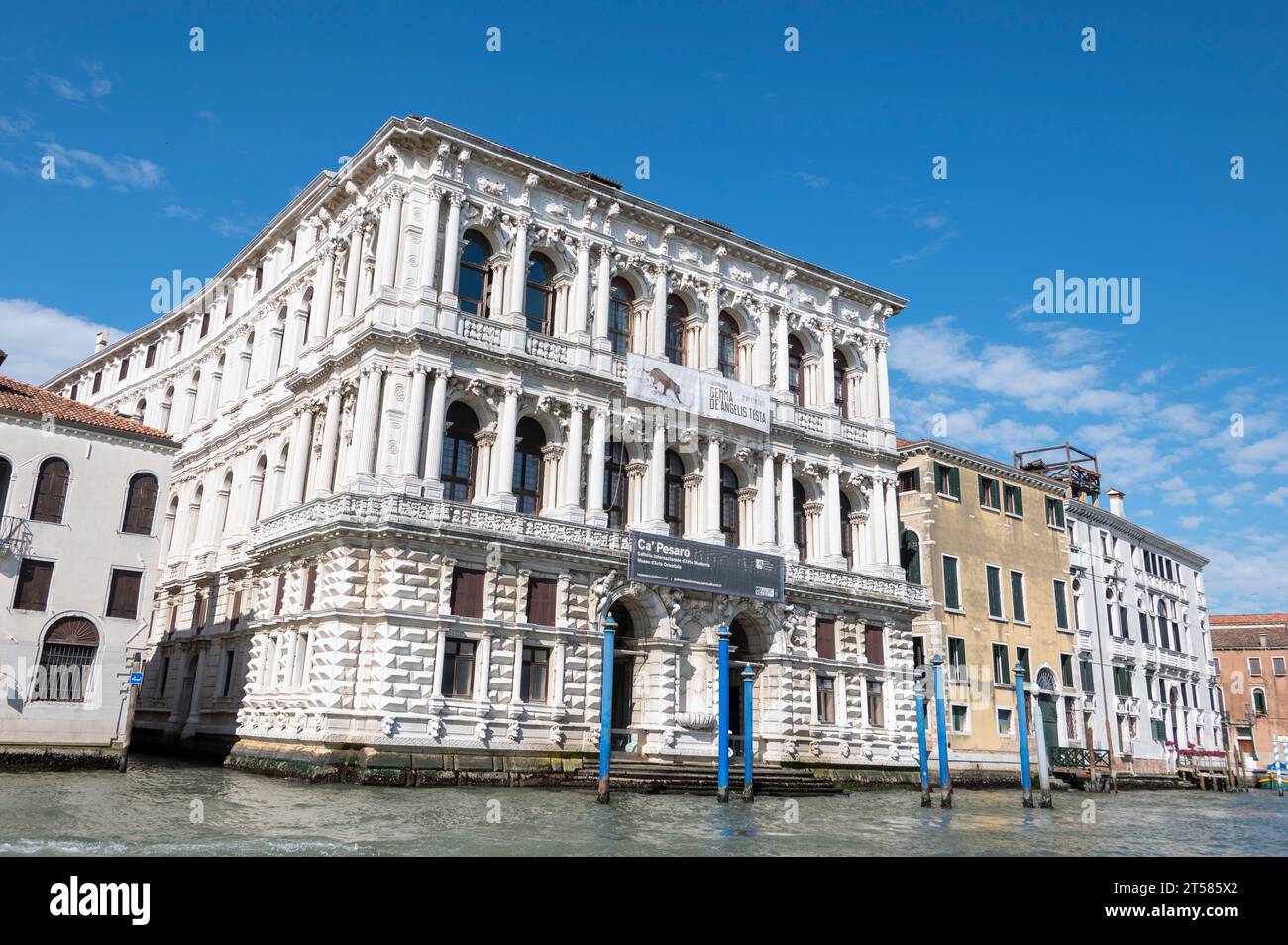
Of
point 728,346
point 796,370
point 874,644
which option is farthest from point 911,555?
point 728,346

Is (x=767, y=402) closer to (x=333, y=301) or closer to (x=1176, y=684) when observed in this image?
(x=333, y=301)

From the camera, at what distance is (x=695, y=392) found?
3206cm

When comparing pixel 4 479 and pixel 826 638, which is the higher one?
pixel 4 479

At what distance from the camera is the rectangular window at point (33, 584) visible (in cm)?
2492

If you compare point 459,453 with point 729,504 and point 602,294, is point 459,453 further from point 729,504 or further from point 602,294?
point 729,504

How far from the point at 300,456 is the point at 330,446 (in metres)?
2.51

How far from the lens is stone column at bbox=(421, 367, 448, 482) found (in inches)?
1041

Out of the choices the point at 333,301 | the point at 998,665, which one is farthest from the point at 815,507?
the point at 333,301

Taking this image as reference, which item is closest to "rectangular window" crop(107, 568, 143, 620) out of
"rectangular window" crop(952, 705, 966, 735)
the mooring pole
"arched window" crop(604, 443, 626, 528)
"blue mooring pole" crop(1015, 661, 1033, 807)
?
"arched window" crop(604, 443, 626, 528)

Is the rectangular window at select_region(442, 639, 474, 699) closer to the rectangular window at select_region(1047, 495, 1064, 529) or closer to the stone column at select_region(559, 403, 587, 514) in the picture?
the stone column at select_region(559, 403, 587, 514)

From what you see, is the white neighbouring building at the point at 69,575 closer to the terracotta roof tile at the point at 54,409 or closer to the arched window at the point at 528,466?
the terracotta roof tile at the point at 54,409
